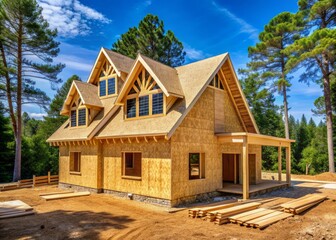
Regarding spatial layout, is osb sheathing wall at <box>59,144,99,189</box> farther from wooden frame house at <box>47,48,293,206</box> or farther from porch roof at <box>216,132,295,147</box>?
porch roof at <box>216,132,295,147</box>

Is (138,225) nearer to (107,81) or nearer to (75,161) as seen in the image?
(107,81)

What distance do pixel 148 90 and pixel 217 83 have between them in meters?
4.32

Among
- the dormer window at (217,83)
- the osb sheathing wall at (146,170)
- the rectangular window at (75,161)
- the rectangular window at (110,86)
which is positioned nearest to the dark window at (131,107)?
the osb sheathing wall at (146,170)

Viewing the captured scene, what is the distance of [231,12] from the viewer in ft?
63.6

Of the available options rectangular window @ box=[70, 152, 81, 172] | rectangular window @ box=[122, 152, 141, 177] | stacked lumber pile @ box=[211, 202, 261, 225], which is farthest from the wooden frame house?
rectangular window @ box=[122, 152, 141, 177]

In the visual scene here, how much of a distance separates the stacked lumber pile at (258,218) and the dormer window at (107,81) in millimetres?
11133

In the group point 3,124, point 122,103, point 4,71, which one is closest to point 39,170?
point 3,124

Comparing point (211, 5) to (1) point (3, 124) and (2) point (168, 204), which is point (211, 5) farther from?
(1) point (3, 124)

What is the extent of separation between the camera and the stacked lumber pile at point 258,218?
26.5 feet

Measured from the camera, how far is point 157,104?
12570 mm

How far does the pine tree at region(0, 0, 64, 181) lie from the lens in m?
20.9

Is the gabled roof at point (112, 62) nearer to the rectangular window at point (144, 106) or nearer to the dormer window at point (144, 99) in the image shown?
the dormer window at point (144, 99)

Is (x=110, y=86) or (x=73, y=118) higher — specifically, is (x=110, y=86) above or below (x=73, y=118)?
above

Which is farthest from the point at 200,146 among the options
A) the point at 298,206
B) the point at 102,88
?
the point at 102,88
